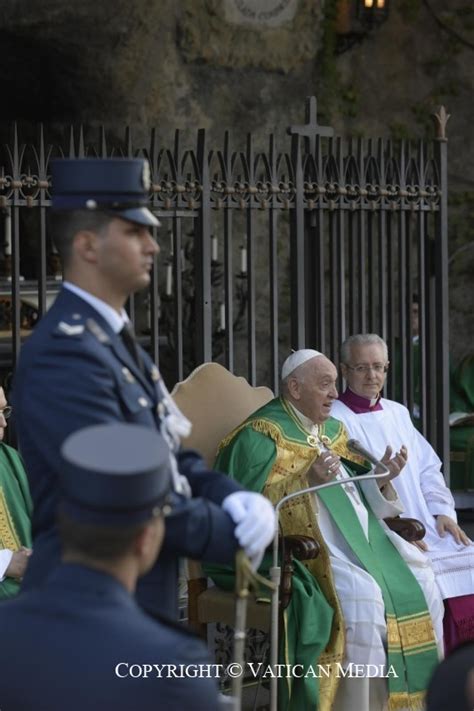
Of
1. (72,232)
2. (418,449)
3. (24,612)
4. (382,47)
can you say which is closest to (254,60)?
(382,47)

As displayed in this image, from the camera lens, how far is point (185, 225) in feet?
35.1

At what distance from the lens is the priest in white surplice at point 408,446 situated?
6.06m

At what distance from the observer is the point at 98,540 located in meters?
2.49

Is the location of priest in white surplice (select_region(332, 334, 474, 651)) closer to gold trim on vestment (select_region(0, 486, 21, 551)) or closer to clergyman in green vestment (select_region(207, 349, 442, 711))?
clergyman in green vestment (select_region(207, 349, 442, 711))

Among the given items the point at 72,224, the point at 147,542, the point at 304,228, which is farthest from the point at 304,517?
the point at 147,542

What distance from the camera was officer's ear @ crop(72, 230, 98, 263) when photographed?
325 cm

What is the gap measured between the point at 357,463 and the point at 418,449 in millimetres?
591

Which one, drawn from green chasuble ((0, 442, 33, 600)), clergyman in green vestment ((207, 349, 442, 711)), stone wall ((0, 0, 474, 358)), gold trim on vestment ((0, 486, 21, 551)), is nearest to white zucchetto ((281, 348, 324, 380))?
clergyman in green vestment ((207, 349, 442, 711))

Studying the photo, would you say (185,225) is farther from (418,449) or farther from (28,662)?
(28,662)

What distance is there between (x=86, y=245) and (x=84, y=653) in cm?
110

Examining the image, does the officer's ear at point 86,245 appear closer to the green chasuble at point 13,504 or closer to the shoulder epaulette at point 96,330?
the shoulder epaulette at point 96,330

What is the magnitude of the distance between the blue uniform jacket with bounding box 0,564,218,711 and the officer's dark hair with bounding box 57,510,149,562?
3 cm

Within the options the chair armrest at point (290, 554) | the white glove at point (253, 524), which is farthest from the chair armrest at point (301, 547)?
the white glove at point (253, 524)

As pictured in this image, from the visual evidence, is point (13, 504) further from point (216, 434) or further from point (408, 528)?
point (408, 528)
